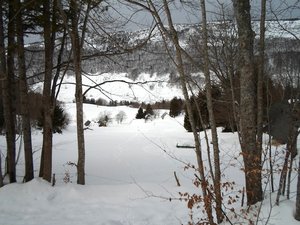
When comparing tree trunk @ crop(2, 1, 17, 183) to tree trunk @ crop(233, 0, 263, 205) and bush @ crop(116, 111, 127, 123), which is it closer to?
tree trunk @ crop(233, 0, 263, 205)

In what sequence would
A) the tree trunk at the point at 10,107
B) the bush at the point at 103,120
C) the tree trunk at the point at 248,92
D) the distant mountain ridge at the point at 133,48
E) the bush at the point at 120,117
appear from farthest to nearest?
the bush at the point at 120,117 < the bush at the point at 103,120 < the tree trunk at the point at 10,107 < the distant mountain ridge at the point at 133,48 < the tree trunk at the point at 248,92

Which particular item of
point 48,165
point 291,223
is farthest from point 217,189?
point 48,165

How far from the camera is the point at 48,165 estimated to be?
27.0ft

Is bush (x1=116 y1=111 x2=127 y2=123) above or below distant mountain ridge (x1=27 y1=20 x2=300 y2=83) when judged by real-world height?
below

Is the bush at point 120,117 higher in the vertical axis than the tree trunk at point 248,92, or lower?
lower

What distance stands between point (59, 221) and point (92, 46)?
4668mm

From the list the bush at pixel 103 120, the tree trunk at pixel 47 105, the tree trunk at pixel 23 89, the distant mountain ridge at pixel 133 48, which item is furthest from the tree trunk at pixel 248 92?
the bush at pixel 103 120

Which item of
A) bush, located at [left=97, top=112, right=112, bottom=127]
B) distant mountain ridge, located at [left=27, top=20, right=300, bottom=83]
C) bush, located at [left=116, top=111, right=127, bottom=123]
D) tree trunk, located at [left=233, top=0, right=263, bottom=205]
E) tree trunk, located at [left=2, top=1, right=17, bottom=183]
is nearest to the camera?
tree trunk, located at [left=233, top=0, right=263, bottom=205]

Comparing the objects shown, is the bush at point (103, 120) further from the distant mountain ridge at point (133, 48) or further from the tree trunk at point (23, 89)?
the tree trunk at point (23, 89)

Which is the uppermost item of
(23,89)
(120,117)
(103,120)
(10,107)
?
(23,89)

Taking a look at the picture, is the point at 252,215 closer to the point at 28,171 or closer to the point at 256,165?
the point at 256,165

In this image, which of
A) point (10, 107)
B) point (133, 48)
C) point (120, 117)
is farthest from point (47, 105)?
point (120, 117)

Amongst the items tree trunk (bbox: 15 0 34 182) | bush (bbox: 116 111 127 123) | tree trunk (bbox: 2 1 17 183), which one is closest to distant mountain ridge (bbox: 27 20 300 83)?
tree trunk (bbox: 2 1 17 183)

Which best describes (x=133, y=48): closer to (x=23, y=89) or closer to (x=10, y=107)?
(x=23, y=89)
